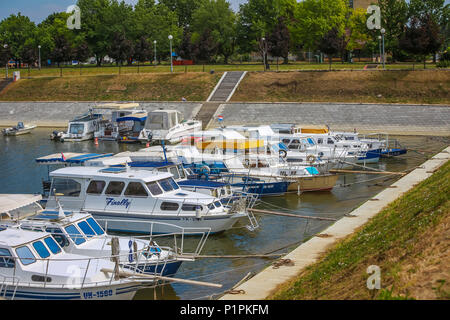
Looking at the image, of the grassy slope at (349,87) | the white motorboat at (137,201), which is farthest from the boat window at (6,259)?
the grassy slope at (349,87)

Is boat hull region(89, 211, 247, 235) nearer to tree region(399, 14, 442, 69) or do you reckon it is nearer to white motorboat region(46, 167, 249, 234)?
white motorboat region(46, 167, 249, 234)

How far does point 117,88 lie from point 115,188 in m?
52.8

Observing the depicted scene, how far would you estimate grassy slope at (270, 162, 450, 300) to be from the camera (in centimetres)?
1242

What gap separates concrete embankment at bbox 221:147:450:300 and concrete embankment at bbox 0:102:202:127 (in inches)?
1506

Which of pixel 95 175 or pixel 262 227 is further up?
pixel 95 175

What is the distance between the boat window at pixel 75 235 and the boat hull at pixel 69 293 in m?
2.80

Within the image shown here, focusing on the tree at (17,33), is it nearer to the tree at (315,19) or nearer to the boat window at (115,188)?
the tree at (315,19)

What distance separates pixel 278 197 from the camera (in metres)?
33.2

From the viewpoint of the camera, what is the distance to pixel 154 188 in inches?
1028

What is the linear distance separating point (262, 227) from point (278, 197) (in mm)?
6298

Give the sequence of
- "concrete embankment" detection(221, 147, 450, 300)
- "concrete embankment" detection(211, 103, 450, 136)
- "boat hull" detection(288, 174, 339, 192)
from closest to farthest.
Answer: "concrete embankment" detection(221, 147, 450, 300), "boat hull" detection(288, 174, 339, 192), "concrete embankment" detection(211, 103, 450, 136)

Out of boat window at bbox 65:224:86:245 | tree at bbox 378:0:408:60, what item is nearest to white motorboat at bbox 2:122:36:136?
boat window at bbox 65:224:86:245

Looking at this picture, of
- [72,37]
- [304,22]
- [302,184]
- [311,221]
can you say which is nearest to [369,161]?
[302,184]
